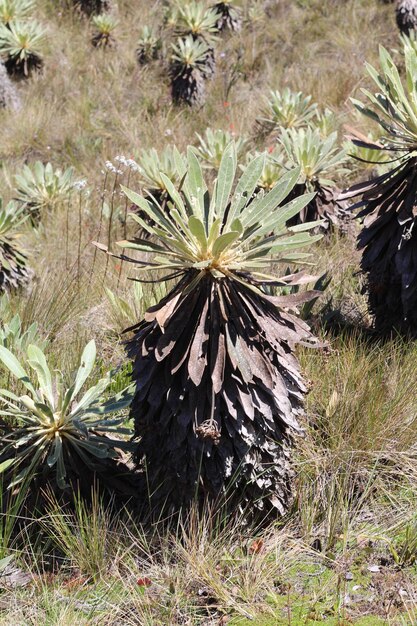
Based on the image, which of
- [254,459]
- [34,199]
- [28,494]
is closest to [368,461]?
[254,459]

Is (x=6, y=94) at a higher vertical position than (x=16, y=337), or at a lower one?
higher

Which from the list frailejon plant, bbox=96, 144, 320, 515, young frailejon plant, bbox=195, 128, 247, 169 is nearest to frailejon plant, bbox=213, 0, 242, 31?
young frailejon plant, bbox=195, 128, 247, 169

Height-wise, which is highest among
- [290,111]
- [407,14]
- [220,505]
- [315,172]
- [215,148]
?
[407,14]

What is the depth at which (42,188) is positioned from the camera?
689cm

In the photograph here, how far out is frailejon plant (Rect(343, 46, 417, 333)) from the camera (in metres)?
3.41

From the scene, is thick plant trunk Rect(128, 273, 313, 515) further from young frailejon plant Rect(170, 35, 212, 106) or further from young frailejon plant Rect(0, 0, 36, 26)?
young frailejon plant Rect(0, 0, 36, 26)

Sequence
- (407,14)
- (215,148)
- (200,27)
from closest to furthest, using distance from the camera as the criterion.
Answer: (215,148) → (407,14) → (200,27)

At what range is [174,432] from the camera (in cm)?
259

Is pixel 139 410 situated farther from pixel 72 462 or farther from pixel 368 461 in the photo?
pixel 368 461

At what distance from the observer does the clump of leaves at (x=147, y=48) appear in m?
10.7

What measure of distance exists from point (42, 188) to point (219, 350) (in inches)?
195

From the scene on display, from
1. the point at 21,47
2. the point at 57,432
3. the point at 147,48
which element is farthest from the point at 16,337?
the point at 147,48

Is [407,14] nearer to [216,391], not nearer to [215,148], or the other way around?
[215,148]

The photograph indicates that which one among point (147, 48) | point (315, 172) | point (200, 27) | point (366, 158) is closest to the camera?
point (315, 172)
